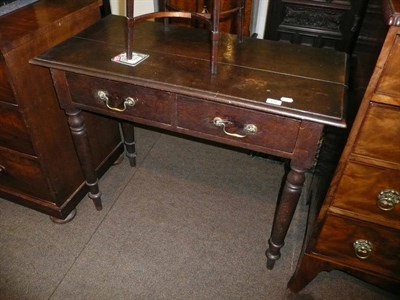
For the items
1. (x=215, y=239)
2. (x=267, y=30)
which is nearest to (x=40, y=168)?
(x=215, y=239)

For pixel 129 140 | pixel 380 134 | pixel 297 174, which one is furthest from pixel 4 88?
pixel 380 134

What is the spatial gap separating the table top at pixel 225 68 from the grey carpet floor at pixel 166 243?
87cm

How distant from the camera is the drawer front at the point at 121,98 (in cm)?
117

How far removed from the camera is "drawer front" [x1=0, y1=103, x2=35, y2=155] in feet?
4.37

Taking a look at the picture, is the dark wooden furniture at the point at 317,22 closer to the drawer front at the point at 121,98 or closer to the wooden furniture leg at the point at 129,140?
the wooden furniture leg at the point at 129,140

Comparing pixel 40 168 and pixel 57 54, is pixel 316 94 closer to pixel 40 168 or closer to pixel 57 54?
pixel 57 54

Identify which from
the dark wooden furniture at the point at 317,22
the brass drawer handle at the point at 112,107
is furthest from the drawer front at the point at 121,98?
the dark wooden furniture at the point at 317,22

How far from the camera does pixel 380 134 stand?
3.03 ft

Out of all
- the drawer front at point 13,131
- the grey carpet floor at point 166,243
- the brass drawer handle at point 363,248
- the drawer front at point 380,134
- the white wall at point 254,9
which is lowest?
the grey carpet floor at point 166,243

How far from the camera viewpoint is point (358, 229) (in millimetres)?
1146

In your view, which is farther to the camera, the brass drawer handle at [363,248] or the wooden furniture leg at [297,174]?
the brass drawer handle at [363,248]

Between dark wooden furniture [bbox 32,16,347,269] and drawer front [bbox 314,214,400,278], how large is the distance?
16 cm

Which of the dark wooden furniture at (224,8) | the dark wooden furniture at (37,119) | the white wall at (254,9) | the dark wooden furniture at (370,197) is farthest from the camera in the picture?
the white wall at (254,9)

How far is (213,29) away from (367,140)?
602 millimetres
